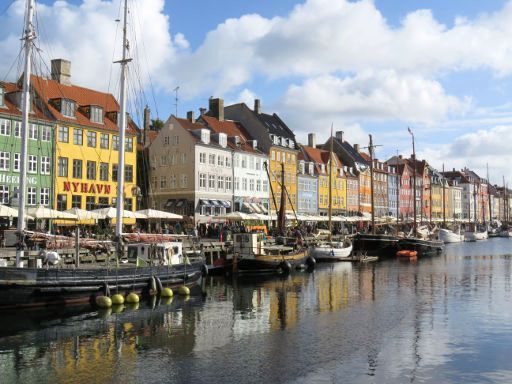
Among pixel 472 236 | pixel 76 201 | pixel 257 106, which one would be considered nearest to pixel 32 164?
pixel 76 201

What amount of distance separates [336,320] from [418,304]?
6.79m

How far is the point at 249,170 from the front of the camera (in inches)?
3002

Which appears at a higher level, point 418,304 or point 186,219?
point 186,219

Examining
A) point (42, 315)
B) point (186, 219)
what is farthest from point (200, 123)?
point (42, 315)

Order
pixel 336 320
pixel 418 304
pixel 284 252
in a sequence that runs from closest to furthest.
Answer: pixel 336 320, pixel 418 304, pixel 284 252

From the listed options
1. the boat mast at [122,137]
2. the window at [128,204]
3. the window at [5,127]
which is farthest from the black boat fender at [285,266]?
the window at [5,127]

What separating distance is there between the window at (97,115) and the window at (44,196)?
8814mm

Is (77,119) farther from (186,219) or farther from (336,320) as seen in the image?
(336,320)

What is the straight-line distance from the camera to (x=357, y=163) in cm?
10725

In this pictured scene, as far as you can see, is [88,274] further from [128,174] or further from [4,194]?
[128,174]

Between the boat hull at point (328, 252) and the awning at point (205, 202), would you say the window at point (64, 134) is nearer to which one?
the awning at point (205, 202)

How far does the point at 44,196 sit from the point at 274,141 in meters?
37.9

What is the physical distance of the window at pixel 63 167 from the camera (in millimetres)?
51906

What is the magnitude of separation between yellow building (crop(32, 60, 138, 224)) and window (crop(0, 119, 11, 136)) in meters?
4.23
